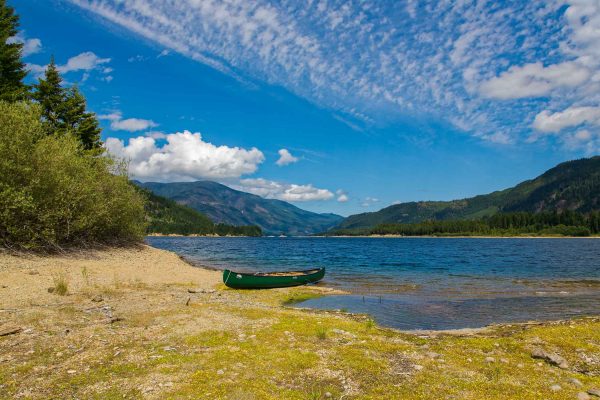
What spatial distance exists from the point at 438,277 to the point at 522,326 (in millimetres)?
29769

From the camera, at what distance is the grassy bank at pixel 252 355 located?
1007cm

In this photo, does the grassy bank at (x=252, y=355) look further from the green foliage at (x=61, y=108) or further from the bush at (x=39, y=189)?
the green foliage at (x=61, y=108)

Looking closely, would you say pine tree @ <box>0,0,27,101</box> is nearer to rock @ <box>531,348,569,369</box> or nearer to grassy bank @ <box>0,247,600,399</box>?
grassy bank @ <box>0,247,600,399</box>

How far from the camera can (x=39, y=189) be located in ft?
116

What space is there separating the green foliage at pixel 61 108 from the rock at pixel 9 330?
153ft

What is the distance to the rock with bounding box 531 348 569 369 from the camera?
12538 mm

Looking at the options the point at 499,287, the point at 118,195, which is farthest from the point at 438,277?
the point at 118,195

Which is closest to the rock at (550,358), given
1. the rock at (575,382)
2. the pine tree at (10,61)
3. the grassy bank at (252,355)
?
the grassy bank at (252,355)

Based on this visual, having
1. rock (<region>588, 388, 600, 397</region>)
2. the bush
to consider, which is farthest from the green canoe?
rock (<region>588, 388, 600, 397</region>)

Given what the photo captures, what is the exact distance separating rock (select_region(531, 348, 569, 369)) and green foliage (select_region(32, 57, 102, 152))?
192 ft

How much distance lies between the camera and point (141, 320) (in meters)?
16.9

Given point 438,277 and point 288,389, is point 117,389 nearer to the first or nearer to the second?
point 288,389

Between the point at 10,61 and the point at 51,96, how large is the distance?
9145 mm

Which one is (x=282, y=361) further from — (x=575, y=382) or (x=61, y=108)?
(x=61, y=108)
